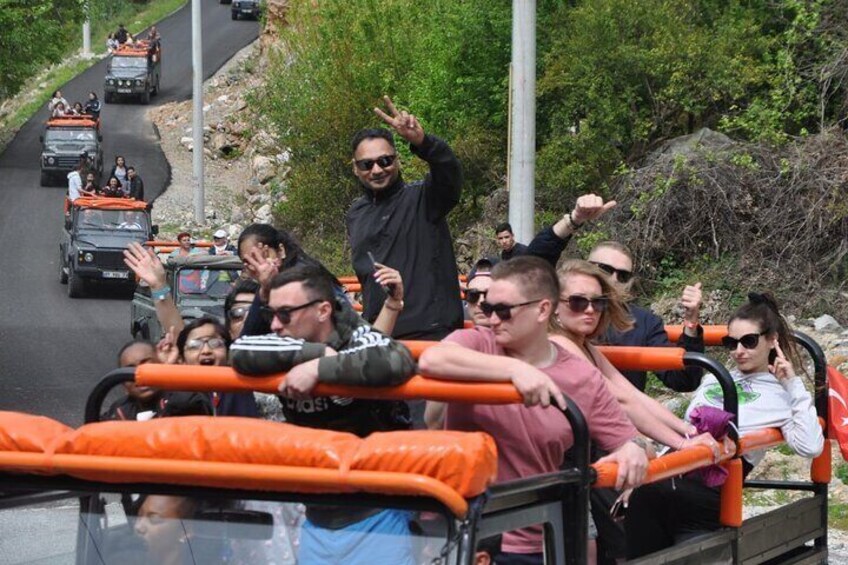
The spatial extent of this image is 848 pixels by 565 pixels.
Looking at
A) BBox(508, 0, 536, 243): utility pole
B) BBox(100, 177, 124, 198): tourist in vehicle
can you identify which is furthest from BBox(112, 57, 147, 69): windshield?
BBox(508, 0, 536, 243): utility pole

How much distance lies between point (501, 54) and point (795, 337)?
66.0 feet

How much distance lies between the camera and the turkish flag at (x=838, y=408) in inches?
257

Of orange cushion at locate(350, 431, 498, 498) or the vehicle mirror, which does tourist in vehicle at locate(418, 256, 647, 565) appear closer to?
orange cushion at locate(350, 431, 498, 498)

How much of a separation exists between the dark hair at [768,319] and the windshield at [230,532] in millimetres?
2972

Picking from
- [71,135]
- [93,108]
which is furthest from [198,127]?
[93,108]

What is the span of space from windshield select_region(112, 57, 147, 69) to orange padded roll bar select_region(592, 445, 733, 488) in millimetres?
54418

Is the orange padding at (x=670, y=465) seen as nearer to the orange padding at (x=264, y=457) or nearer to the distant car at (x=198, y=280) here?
the orange padding at (x=264, y=457)

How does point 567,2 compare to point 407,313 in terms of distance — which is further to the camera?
point 567,2

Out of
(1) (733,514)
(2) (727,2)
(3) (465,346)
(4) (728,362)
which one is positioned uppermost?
(2) (727,2)

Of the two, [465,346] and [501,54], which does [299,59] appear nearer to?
[501,54]

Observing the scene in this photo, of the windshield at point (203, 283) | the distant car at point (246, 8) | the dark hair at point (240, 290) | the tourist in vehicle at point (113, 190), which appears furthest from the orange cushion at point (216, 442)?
the distant car at point (246, 8)

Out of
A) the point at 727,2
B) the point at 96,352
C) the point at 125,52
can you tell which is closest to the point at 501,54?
the point at 727,2

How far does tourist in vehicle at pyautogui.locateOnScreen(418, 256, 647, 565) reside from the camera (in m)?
4.07

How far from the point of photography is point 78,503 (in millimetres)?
4008
